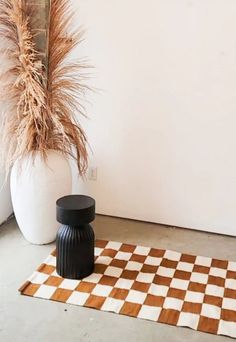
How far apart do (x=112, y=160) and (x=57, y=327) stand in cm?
150

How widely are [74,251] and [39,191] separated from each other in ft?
1.76

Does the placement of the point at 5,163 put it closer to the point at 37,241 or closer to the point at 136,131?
the point at 37,241

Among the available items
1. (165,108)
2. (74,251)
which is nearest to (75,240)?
(74,251)

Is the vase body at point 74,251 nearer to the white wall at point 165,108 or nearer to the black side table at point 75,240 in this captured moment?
the black side table at point 75,240

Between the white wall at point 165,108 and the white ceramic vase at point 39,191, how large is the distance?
1.78 ft

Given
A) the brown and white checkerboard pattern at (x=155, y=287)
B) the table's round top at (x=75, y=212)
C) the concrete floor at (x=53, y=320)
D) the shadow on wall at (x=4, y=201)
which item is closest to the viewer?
the concrete floor at (x=53, y=320)

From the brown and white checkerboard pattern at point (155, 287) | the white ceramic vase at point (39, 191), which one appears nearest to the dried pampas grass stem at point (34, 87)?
the white ceramic vase at point (39, 191)

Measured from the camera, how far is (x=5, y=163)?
3.23 metres

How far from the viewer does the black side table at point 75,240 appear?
2.69 metres

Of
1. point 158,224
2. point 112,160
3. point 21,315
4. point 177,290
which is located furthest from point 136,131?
point 21,315

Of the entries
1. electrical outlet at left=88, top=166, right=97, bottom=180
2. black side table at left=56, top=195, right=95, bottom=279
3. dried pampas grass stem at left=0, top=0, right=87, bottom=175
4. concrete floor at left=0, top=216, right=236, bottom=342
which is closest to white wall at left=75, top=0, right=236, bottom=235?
electrical outlet at left=88, top=166, right=97, bottom=180

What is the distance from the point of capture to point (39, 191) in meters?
3.05

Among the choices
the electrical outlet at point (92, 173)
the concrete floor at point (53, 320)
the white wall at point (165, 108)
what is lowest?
the concrete floor at point (53, 320)

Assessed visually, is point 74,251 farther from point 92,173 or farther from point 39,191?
point 92,173
